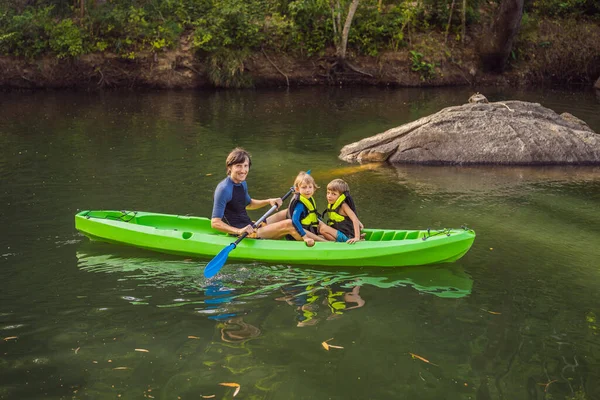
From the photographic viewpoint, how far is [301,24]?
22500 millimetres

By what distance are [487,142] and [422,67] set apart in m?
10.7

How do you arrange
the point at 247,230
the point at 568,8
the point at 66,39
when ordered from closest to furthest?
1. the point at 247,230
2. the point at 66,39
3. the point at 568,8

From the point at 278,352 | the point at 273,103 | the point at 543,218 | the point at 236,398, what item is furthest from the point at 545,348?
the point at 273,103

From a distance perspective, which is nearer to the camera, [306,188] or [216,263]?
[216,263]

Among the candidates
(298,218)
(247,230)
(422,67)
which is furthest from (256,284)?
(422,67)

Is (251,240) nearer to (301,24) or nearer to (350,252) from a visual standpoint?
(350,252)

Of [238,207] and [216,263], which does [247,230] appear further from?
[216,263]

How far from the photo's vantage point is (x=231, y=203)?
298 inches

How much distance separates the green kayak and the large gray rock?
199 inches

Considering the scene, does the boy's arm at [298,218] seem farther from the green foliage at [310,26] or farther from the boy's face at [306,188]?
the green foliage at [310,26]

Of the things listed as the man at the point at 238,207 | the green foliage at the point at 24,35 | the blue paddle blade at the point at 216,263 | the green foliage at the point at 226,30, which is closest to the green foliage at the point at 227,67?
the green foliage at the point at 226,30

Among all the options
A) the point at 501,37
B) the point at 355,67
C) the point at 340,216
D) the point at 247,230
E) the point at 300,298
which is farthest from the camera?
the point at 355,67

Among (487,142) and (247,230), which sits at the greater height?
(487,142)

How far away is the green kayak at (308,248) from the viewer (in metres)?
7.22
